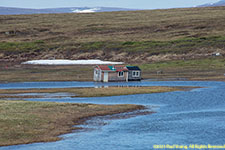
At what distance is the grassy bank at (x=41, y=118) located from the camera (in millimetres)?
38062

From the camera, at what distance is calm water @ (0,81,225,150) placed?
3678cm

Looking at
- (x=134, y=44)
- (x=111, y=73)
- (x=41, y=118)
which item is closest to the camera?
(x=41, y=118)

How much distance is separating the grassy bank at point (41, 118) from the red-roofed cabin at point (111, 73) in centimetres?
3841

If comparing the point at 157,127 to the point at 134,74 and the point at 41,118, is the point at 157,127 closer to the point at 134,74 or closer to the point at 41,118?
the point at 41,118

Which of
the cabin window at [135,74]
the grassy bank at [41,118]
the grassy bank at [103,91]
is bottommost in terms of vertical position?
the grassy bank at [103,91]

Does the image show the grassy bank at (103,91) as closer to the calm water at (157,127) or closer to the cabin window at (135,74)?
the calm water at (157,127)

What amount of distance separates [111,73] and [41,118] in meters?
50.2

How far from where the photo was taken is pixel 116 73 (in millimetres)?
95375

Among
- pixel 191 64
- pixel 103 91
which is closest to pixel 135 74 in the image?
pixel 103 91

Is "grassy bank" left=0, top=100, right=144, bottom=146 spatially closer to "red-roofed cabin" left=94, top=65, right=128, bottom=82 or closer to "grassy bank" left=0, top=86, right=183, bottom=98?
"grassy bank" left=0, top=86, right=183, bottom=98

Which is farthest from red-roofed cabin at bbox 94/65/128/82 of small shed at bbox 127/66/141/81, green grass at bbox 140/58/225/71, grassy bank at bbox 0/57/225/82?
green grass at bbox 140/58/225/71

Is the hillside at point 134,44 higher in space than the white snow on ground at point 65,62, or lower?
higher

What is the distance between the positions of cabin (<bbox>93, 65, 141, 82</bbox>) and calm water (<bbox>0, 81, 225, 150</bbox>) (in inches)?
1121

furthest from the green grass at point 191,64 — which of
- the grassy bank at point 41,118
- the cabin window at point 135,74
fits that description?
the grassy bank at point 41,118
